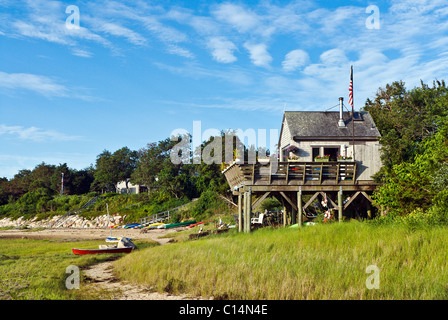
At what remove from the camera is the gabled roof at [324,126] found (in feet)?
75.2

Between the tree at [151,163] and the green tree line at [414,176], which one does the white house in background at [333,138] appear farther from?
the tree at [151,163]

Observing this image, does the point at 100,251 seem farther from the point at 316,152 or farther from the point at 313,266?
the point at 316,152

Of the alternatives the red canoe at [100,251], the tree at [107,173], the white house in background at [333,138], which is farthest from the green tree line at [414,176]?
the tree at [107,173]

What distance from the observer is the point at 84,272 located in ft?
47.3

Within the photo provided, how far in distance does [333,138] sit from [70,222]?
41422mm

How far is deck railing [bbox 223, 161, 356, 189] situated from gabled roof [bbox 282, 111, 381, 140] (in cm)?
244

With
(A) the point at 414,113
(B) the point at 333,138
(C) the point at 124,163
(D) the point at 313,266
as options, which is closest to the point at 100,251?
(D) the point at 313,266

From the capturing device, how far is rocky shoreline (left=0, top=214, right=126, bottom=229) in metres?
49.0

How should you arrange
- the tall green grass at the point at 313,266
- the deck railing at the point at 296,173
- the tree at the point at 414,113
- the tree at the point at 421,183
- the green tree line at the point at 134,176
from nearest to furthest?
the tall green grass at the point at 313,266 → the tree at the point at 421,183 → the deck railing at the point at 296,173 → the tree at the point at 414,113 → the green tree line at the point at 134,176

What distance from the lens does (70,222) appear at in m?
52.2

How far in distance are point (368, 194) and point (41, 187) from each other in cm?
6445

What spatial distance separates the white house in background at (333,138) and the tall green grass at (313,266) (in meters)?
7.10

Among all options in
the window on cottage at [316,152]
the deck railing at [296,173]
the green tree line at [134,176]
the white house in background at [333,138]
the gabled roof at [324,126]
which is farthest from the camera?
the green tree line at [134,176]
